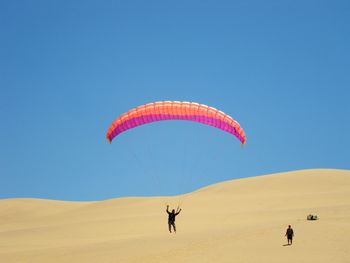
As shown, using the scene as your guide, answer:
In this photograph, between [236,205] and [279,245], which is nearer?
[279,245]

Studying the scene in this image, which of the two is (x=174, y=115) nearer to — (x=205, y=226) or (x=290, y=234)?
(x=290, y=234)

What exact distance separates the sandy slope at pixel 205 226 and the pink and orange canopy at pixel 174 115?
14.2 feet

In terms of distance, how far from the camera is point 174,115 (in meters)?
20.1

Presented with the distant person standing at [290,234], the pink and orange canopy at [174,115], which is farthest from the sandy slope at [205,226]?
the pink and orange canopy at [174,115]

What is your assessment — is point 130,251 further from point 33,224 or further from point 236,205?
point 33,224

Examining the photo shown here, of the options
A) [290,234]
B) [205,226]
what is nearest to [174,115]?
[290,234]

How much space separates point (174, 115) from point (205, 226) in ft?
A: 30.0

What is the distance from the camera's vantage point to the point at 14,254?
808 inches

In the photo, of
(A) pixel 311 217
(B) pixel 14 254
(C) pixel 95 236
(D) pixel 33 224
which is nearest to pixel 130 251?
(B) pixel 14 254

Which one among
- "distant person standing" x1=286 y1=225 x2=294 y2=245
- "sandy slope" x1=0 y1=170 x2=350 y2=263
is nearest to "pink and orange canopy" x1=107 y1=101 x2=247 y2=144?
"distant person standing" x1=286 y1=225 x2=294 y2=245

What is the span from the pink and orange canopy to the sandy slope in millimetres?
4324

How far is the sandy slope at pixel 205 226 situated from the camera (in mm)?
18062

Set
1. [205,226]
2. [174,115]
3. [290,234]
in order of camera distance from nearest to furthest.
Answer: [290,234] < [174,115] < [205,226]

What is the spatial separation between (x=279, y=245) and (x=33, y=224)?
2448cm
